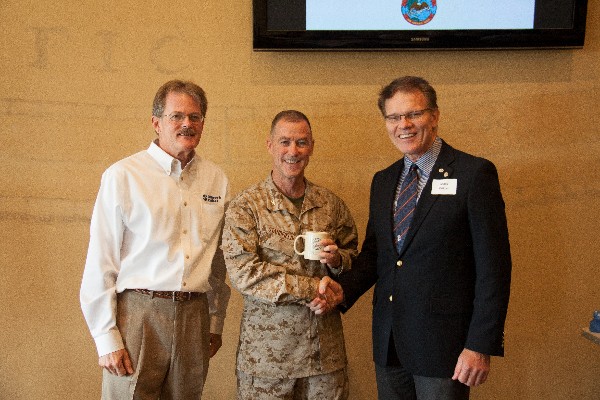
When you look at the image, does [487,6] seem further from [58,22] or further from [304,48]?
[58,22]

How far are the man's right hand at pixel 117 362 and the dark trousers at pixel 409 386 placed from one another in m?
0.87

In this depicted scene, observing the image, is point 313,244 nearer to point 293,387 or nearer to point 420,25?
point 293,387

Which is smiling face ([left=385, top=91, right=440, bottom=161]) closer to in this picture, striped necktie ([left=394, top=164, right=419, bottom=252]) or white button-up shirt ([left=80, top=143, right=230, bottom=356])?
striped necktie ([left=394, top=164, right=419, bottom=252])

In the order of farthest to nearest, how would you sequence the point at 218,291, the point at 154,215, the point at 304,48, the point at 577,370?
the point at 577,370 < the point at 304,48 < the point at 218,291 < the point at 154,215

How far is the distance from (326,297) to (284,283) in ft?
0.54

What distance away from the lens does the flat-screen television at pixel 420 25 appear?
2.47 m

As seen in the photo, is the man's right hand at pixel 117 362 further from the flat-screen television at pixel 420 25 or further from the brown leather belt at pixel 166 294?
the flat-screen television at pixel 420 25

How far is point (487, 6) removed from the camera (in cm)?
249

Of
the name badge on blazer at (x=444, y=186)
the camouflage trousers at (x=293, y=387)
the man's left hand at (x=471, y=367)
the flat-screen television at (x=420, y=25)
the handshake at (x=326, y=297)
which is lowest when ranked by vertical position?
the camouflage trousers at (x=293, y=387)

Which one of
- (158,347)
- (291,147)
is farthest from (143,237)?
(291,147)

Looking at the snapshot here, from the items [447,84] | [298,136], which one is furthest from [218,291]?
[447,84]

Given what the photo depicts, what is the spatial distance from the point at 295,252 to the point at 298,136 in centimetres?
41

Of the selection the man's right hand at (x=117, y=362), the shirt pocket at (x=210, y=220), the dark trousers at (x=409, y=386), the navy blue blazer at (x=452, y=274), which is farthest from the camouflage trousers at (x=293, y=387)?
the shirt pocket at (x=210, y=220)

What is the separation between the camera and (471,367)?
1.67 metres
